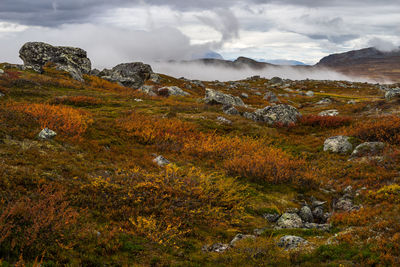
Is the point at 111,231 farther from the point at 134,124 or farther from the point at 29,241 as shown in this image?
the point at 134,124

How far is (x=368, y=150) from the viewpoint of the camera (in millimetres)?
17469

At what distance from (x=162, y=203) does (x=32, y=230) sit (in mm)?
4479

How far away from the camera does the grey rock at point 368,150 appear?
56.0 ft

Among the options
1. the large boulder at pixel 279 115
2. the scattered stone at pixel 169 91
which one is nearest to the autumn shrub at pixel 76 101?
the large boulder at pixel 279 115

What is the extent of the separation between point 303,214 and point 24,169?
36.2ft

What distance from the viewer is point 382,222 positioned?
8383 millimetres

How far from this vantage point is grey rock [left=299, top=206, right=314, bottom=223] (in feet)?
37.1

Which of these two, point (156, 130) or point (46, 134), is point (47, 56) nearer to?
point (156, 130)

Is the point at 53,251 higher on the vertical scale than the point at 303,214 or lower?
higher

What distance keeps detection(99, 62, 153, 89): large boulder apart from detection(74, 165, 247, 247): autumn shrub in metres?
45.2

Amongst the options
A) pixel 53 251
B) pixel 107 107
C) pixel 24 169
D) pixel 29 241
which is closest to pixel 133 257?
pixel 53 251

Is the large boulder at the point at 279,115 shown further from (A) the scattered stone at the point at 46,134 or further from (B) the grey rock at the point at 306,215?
(A) the scattered stone at the point at 46,134

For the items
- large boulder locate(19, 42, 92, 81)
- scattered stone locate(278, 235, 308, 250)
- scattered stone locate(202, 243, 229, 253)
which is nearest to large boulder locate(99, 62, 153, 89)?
large boulder locate(19, 42, 92, 81)

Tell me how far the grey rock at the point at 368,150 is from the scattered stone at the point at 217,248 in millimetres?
13206
